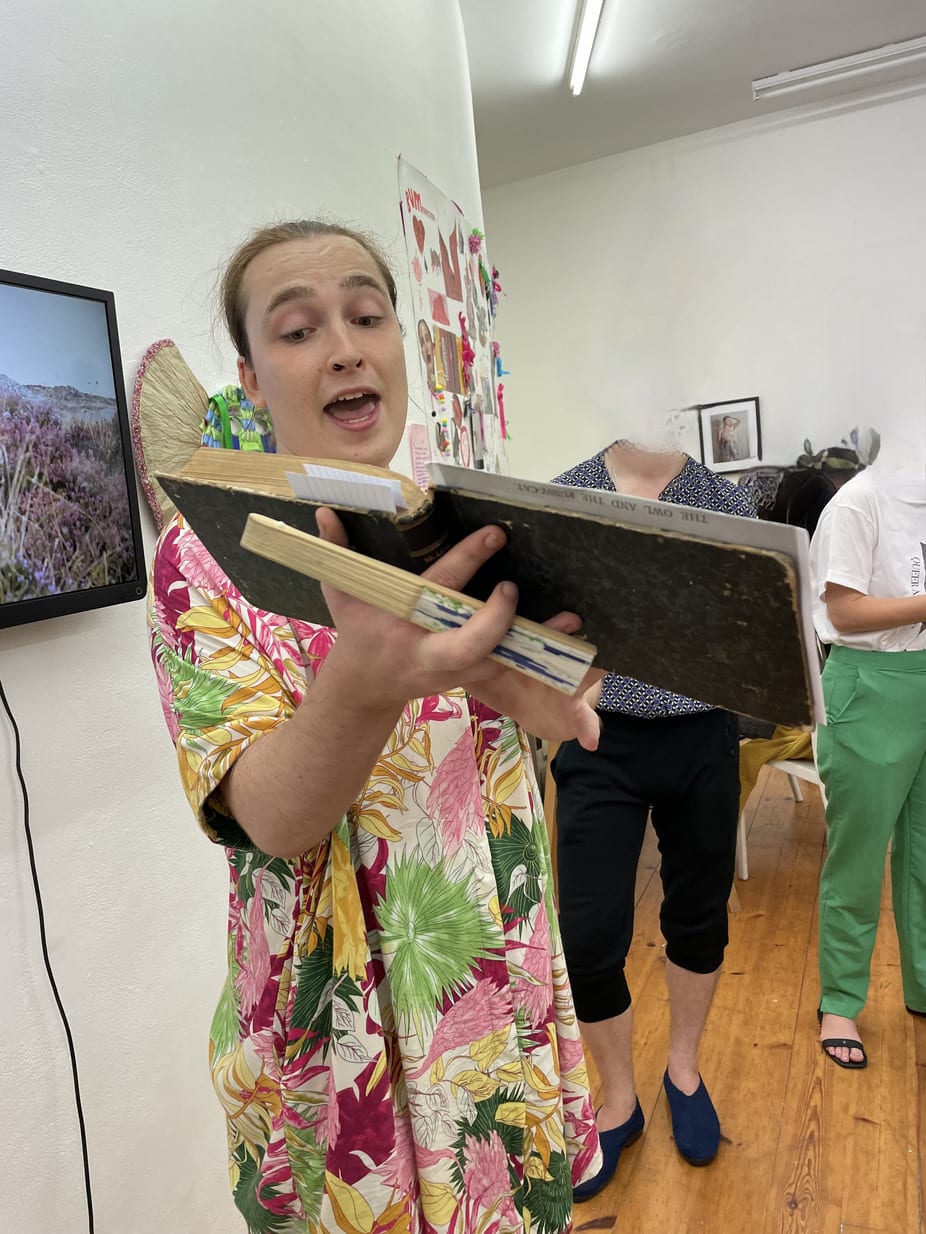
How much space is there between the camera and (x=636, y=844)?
5.26 ft

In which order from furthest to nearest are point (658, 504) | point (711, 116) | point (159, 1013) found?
point (159, 1013) → point (711, 116) → point (658, 504)

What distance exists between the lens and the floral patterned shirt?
26.0 inches

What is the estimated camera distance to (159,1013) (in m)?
1.21

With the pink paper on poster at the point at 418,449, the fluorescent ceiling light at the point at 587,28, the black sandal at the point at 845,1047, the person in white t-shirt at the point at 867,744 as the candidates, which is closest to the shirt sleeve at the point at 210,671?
the person in white t-shirt at the point at 867,744

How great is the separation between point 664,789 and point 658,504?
128 centimetres

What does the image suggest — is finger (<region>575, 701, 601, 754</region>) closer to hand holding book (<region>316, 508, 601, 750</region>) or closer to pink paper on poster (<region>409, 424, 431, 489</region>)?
hand holding book (<region>316, 508, 601, 750</region>)

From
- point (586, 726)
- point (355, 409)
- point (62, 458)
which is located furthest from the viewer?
point (62, 458)

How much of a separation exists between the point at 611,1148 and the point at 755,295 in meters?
1.64

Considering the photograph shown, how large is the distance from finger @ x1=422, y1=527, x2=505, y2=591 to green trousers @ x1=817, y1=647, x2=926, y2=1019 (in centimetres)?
158

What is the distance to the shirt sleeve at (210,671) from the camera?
0.61 metres

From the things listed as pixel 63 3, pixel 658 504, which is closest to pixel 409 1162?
pixel 658 504

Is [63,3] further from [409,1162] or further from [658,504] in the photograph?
[409,1162]

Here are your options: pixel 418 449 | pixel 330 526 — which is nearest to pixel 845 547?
pixel 418 449

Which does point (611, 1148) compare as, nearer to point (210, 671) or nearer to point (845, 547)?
point (845, 547)
